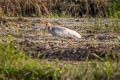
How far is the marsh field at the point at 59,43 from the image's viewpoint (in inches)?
166

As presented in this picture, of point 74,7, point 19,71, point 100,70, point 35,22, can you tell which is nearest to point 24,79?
point 19,71

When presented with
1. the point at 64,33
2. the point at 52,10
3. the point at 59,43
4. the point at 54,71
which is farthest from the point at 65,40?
the point at 52,10

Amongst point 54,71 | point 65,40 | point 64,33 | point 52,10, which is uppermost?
point 54,71

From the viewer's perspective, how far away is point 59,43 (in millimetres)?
6816

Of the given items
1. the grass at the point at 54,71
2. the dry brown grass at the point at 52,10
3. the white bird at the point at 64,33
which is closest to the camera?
the grass at the point at 54,71

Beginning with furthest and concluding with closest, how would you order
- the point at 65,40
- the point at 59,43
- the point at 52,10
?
the point at 52,10 < the point at 65,40 < the point at 59,43

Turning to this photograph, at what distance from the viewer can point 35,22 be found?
33.8 ft

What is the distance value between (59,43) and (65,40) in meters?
0.53

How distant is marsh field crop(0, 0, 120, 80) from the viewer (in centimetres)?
421

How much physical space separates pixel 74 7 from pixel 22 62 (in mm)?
7528

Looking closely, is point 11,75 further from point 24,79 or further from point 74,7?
point 74,7

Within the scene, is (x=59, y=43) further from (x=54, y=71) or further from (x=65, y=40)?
(x=54, y=71)

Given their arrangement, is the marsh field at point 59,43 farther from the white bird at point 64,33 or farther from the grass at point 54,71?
the white bird at point 64,33

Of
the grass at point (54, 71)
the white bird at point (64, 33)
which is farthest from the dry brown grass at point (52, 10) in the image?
the grass at point (54, 71)
